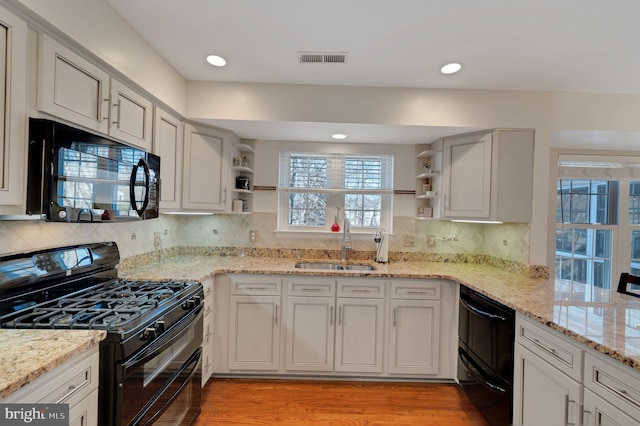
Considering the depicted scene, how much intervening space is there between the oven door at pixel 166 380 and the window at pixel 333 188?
152 cm

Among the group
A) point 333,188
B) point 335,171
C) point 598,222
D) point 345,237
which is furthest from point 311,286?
point 598,222

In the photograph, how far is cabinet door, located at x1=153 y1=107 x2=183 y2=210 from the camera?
212 centimetres

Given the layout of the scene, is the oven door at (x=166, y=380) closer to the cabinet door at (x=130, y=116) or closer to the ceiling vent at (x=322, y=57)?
the cabinet door at (x=130, y=116)

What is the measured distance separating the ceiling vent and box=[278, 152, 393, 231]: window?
1146 millimetres

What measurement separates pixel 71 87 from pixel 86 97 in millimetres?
96

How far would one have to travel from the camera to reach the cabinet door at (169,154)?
212 cm

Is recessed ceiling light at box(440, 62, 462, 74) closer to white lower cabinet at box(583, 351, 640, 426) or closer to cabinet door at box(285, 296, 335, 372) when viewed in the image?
white lower cabinet at box(583, 351, 640, 426)

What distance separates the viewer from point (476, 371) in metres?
2.06

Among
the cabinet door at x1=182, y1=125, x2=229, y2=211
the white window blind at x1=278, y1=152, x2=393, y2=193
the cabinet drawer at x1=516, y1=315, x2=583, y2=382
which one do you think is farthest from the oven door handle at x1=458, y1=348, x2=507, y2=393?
the cabinet door at x1=182, y1=125, x2=229, y2=211

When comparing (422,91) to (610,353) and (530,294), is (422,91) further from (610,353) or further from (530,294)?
(610,353)

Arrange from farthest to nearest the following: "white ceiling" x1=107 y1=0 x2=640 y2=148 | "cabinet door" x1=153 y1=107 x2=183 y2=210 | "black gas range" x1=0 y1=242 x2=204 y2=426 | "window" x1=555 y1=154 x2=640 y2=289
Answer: "window" x1=555 y1=154 x2=640 y2=289, "cabinet door" x1=153 y1=107 x2=183 y2=210, "white ceiling" x1=107 y1=0 x2=640 y2=148, "black gas range" x1=0 y1=242 x2=204 y2=426

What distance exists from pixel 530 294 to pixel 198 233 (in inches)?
110

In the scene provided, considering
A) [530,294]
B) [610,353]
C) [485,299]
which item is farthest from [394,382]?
[610,353]

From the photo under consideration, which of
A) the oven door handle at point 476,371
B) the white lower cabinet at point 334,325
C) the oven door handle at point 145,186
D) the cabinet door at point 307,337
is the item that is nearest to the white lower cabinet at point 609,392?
the oven door handle at point 476,371
